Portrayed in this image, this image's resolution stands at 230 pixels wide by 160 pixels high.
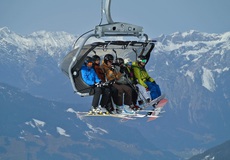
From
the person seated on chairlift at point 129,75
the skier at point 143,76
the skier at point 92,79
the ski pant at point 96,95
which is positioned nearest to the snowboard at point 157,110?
the skier at point 143,76

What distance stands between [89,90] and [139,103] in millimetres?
2421

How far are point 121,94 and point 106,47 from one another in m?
2.72

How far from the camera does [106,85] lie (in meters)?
23.4

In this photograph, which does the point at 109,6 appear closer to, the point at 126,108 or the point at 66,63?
the point at 66,63

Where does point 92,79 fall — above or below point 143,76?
below

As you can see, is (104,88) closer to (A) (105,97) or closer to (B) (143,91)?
(A) (105,97)

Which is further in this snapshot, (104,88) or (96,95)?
(104,88)

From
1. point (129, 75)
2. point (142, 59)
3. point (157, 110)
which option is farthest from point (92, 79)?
point (157, 110)

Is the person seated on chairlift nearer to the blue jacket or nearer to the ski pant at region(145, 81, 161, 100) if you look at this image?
the ski pant at region(145, 81, 161, 100)

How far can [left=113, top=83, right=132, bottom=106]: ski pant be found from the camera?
23.6m

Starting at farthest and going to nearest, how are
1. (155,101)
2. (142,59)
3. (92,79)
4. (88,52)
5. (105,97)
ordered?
(142,59), (155,101), (105,97), (92,79), (88,52)

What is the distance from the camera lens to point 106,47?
21.6m

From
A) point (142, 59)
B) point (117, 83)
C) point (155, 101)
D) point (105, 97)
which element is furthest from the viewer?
point (142, 59)

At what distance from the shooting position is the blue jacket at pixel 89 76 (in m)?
22.8
